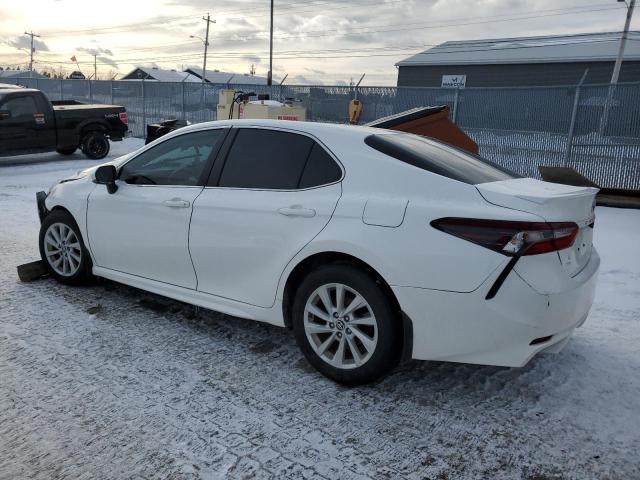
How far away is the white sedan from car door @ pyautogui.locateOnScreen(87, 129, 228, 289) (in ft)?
0.04

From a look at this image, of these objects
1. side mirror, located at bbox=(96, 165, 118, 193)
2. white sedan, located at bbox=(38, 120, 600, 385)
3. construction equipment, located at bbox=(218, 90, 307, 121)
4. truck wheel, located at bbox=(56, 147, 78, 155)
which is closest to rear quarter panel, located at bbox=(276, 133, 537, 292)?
white sedan, located at bbox=(38, 120, 600, 385)

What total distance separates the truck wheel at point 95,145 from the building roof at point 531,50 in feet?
106

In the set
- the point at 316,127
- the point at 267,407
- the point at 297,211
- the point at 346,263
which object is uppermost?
the point at 316,127

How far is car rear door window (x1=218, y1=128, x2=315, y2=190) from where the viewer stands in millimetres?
3523

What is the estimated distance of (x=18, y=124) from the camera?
41.2 feet

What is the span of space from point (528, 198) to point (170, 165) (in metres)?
2.66

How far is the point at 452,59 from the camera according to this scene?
42.7 metres

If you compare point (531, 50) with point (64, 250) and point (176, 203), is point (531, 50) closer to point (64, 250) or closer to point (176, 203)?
point (64, 250)

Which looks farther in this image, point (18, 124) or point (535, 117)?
point (18, 124)

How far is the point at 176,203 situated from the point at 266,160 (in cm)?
78

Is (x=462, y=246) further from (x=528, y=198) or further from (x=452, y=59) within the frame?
(x=452, y=59)

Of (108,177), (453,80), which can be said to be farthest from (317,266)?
(453,80)

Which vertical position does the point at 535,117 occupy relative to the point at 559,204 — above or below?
above

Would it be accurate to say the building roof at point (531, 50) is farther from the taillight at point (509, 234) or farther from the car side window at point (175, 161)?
the taillight at point (509, 234)
